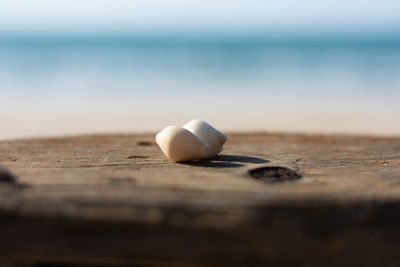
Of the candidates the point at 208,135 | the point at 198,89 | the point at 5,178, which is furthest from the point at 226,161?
the point at 198,89

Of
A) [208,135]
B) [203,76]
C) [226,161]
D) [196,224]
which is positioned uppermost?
[203,76]

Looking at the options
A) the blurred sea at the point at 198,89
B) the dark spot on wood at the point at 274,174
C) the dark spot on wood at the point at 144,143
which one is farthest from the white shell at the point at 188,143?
the blurred sea at the point at 198,89

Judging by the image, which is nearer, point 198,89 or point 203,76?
point 198,89

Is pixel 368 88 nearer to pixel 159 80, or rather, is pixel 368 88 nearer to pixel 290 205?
pixel 159 80

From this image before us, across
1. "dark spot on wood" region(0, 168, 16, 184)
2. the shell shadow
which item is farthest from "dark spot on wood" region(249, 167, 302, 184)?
"dark spot on wood" region(0, 168, 16, 184)

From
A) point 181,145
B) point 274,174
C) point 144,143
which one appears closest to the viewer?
point 274,174

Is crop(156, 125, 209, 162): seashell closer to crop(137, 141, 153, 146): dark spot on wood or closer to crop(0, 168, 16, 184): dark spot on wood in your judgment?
crop(137, 141, 153, 146): dark spot on wood

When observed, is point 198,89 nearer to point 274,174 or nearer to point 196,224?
point 274,174
